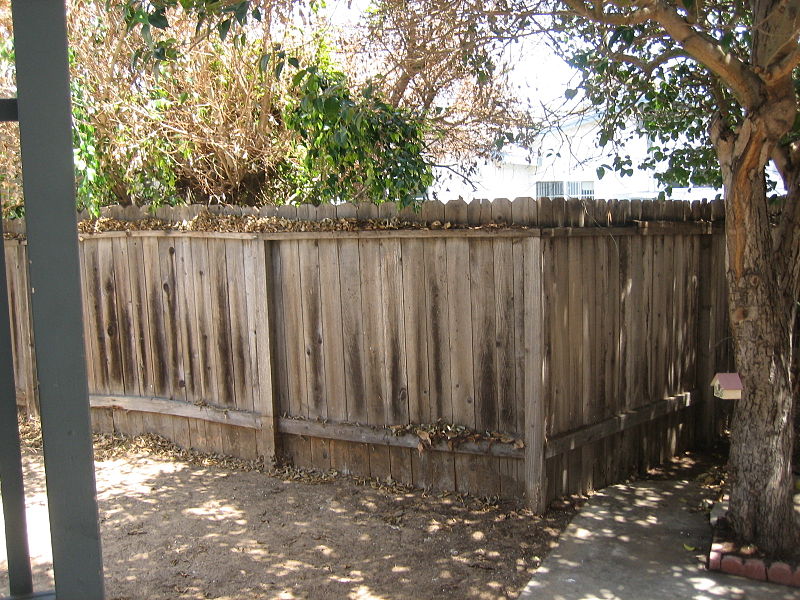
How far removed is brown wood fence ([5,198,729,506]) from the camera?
17.0 ft

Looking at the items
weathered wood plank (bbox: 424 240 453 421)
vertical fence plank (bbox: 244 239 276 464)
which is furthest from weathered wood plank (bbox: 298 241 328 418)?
weathered wood plank (bbox: 424 240 453 421)

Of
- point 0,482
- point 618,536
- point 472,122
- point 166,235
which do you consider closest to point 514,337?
point 618,536

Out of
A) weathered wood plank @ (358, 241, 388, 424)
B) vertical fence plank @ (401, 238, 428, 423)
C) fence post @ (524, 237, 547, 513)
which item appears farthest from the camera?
weathered wood plank @ (358, 241, 388, 424)

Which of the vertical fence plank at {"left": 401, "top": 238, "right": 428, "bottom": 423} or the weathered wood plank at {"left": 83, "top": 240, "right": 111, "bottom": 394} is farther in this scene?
the weathered wood plank at {"left": 83, "top": 240, "right": 111, "bottom": 394}

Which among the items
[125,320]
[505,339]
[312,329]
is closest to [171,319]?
[125,320]

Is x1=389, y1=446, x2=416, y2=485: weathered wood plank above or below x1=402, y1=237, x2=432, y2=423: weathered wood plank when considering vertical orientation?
below

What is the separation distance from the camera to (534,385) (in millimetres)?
5035

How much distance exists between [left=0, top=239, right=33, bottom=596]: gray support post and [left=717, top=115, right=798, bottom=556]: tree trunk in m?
3.82

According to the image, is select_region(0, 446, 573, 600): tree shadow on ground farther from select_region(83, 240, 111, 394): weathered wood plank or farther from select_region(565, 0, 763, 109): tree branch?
select_region(565, 0, 763, 109): tree branch

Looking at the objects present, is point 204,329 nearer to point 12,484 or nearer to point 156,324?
point 156,324

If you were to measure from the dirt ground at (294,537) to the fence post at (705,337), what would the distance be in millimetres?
2202

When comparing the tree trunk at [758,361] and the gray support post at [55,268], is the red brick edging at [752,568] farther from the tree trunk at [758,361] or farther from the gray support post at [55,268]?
the gray support post at [55,268]

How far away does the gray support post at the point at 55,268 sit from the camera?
1611mm


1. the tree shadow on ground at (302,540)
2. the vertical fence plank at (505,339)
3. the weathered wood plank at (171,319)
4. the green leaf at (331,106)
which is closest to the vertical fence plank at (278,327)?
the tree shadow on ground at (302,540)
